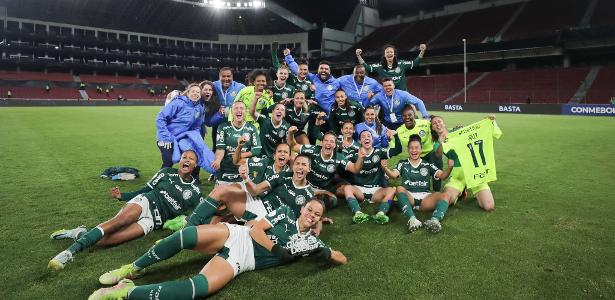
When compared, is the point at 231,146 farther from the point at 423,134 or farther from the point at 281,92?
the point at 423,134

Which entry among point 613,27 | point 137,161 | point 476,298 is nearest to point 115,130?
point 137,161

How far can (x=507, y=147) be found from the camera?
10984 mm

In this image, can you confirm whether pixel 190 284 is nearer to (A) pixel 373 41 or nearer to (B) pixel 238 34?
(A) pixel 373 41

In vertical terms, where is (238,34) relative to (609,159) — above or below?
above

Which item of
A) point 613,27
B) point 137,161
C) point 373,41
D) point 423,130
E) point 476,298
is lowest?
point 476,298

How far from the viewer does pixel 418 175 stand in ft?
17.5

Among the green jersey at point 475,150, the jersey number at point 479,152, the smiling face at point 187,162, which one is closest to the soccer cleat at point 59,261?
the smiling face at point 187,162

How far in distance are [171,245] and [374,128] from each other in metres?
4.25

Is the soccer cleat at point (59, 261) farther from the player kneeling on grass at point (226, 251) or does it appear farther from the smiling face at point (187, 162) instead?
the smiling face at point (187, 162)

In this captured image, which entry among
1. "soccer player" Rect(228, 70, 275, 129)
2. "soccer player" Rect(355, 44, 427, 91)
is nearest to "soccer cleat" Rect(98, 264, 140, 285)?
"soccer player" Rect(228, 70, 275, 129)

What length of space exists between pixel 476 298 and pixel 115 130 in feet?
54.4

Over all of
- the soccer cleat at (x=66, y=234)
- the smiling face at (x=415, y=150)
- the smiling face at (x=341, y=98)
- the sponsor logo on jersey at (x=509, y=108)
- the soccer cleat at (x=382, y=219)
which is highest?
the sponsor logo on jersey at (x=509, y=108)

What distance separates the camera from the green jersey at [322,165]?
5.47 metres

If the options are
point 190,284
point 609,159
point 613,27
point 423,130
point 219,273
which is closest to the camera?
point 190,284
